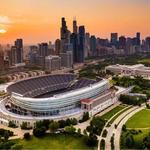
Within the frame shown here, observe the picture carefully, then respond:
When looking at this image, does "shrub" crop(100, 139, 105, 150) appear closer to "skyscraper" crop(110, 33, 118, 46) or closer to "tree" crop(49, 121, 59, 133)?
"tree" crop(49, 121, 59, 133)

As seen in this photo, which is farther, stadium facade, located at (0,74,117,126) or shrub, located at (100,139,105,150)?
stadium facade, located at (0,74,117,126)

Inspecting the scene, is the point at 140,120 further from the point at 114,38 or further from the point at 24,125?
the point at 114,38

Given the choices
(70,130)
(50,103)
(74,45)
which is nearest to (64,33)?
(74,45)

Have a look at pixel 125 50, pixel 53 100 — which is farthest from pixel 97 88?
pixel 125 50

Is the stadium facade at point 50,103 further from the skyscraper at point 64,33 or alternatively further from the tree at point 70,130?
the skyscraper at point 64,33

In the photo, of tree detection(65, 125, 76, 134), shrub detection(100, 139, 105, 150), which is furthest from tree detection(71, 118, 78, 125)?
shrub detection(100, 139, 105, 150)

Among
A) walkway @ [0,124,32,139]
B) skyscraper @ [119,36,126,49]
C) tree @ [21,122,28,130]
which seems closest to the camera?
walkway @ [0,124,32,139]

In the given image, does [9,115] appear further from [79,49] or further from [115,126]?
[79,49]
